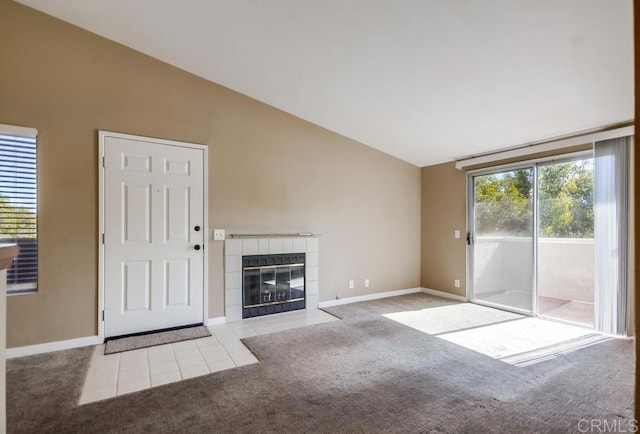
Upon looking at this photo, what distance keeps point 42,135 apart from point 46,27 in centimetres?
108

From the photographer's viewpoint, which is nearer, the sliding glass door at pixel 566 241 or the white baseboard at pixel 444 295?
the sliding glass door at pixel 566 241

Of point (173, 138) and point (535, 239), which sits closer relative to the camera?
point (173, 138)

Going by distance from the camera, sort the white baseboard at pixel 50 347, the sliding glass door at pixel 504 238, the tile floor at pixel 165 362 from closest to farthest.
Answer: the tile floor at pixel 165 362, the white baseboard at pixel 50 347, the sliding glass door at pixel 504 238

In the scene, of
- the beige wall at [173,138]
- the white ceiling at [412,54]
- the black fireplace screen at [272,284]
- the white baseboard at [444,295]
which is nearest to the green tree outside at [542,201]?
the white ceiling at [412,54]

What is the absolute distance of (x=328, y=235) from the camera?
4.83 meters

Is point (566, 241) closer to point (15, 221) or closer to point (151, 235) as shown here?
point (151, 235)

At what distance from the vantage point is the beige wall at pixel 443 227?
16.8 ft

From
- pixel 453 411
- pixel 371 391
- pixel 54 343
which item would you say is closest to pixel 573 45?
pixel 453 411

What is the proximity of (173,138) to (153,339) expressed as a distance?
230 cm

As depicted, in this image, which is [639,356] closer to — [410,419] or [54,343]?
[410,419]

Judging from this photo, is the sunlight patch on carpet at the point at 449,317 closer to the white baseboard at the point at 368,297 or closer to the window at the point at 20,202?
the white baseboard at the point at 368,297

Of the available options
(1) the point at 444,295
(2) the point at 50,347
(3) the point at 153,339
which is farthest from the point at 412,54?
(2) the point at 50,347

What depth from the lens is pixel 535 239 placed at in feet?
13.8
